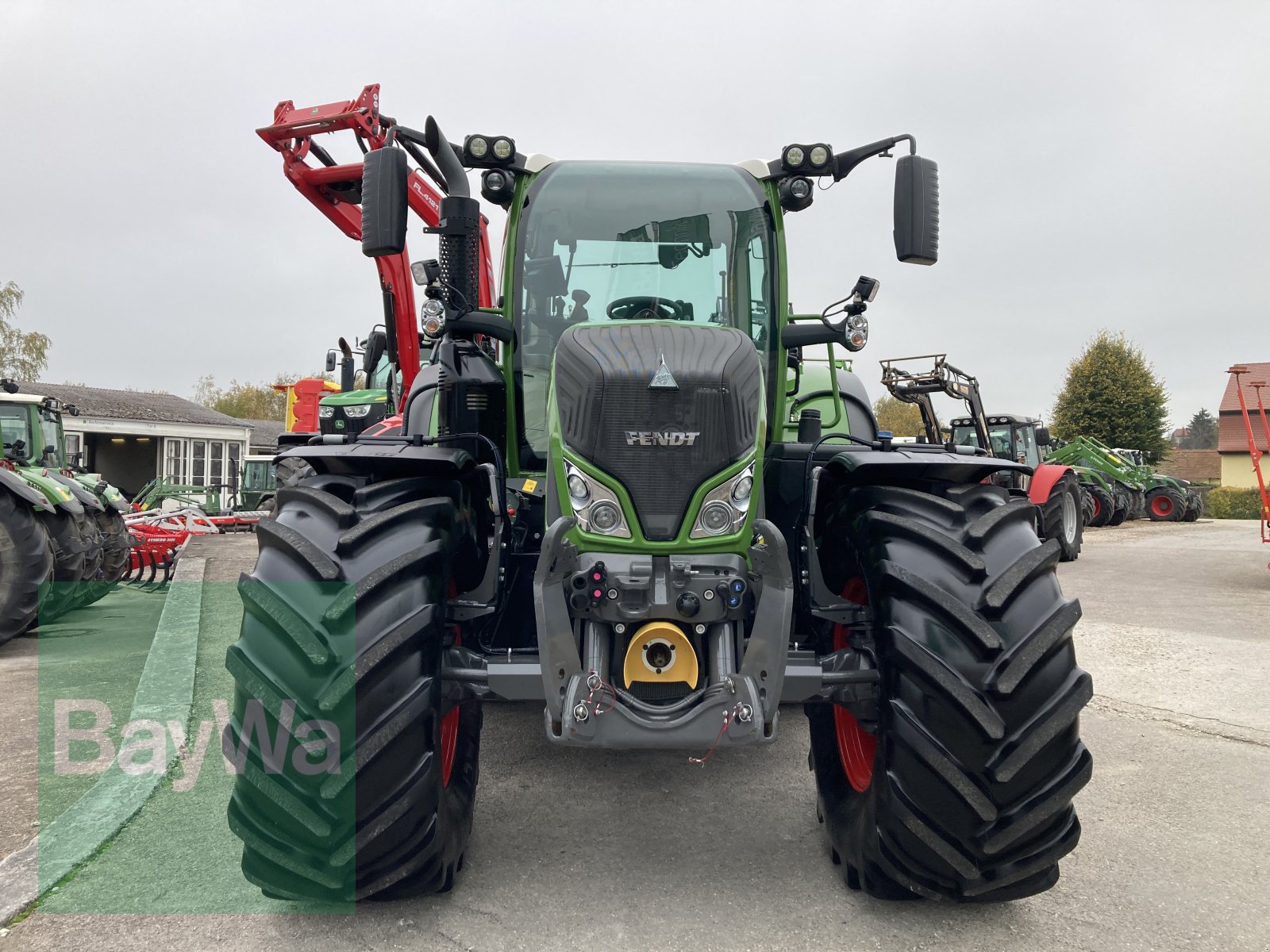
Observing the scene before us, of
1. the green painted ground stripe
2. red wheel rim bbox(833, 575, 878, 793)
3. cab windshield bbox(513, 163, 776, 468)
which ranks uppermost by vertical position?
cab windshield bbox(513, 163, 776, 468)

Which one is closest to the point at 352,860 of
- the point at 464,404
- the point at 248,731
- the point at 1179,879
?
the point at 248,731

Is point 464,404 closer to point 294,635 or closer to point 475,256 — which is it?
point 475,256

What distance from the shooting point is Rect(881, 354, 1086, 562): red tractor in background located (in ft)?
47.0

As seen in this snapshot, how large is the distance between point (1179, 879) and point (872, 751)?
1.03 metres

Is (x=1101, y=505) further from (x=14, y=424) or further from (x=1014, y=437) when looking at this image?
(x=14, y=424)

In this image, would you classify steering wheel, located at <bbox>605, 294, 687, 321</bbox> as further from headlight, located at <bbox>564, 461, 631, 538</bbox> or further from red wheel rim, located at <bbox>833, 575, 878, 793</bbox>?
red wheel rim, located at <bbox>833, 575, 878, 793</bbox>

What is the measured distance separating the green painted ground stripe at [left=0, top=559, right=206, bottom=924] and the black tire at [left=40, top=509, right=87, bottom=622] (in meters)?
2.73

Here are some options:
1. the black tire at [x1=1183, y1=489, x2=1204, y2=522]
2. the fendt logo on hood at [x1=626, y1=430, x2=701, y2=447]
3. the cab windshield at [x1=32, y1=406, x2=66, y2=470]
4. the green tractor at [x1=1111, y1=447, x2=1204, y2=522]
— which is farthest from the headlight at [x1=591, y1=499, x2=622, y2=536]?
the black tire at [x1=1183, y1=489, x2=1204, y2=522]

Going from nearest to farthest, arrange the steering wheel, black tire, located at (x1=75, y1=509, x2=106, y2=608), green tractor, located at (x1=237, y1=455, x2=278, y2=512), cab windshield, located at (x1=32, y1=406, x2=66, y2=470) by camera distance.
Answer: the steering wheel → black tire, located at (x1=75, y1=509, x2=106, y2=608) → cab windshield, located at (x1=32, y1=406, x2=66, y2=470) → green tractor, located at (x1=237, y1=455, x2=278, y2=512)

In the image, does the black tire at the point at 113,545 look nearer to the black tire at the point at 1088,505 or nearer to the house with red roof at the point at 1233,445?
the black tire at the point at 1088,505

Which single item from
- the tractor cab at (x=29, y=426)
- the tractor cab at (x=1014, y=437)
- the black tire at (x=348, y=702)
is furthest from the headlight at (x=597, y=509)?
the tractor cab at (x=1014, y=437)

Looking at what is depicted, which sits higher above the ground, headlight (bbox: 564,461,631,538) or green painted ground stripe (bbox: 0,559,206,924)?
headlight (bbox: 564,461,631,538)

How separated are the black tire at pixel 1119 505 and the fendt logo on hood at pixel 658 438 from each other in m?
24.0

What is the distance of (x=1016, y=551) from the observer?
2414 millimetres
